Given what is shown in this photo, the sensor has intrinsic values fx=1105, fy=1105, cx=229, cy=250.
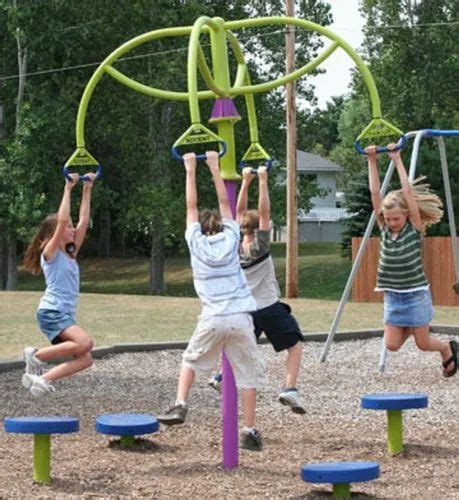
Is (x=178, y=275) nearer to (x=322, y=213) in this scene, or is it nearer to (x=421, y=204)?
(x=322, y=213)

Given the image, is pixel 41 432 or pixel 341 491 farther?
pixel 41 432

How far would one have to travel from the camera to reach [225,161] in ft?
19.1

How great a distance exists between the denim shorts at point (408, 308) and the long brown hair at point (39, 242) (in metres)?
2.46

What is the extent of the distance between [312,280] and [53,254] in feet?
→ 101

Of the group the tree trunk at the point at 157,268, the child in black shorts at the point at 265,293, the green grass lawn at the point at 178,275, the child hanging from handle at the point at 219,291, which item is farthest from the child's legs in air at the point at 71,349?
the tree trunk at the point at 157,268

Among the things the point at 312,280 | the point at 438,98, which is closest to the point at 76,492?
the point at 312,280

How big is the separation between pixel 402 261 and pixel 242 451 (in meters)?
2.17

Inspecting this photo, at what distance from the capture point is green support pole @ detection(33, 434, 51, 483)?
540cm

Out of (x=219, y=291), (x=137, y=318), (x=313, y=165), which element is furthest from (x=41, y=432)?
(x=313, y=165)

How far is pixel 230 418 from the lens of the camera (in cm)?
571

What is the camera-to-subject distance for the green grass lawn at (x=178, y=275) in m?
36.4

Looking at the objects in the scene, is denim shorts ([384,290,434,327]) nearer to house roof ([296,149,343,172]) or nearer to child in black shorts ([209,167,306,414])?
child in black shorts ([209,167,306,414])

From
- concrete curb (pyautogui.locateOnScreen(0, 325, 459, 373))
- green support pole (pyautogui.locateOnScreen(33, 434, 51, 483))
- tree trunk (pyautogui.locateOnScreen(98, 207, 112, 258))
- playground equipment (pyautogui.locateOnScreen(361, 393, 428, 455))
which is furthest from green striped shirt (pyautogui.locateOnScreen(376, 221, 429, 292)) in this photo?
tree trunk (pyautogui.locateOnScreen(98, 207, 112, 258))

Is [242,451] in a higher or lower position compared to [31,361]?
lower
